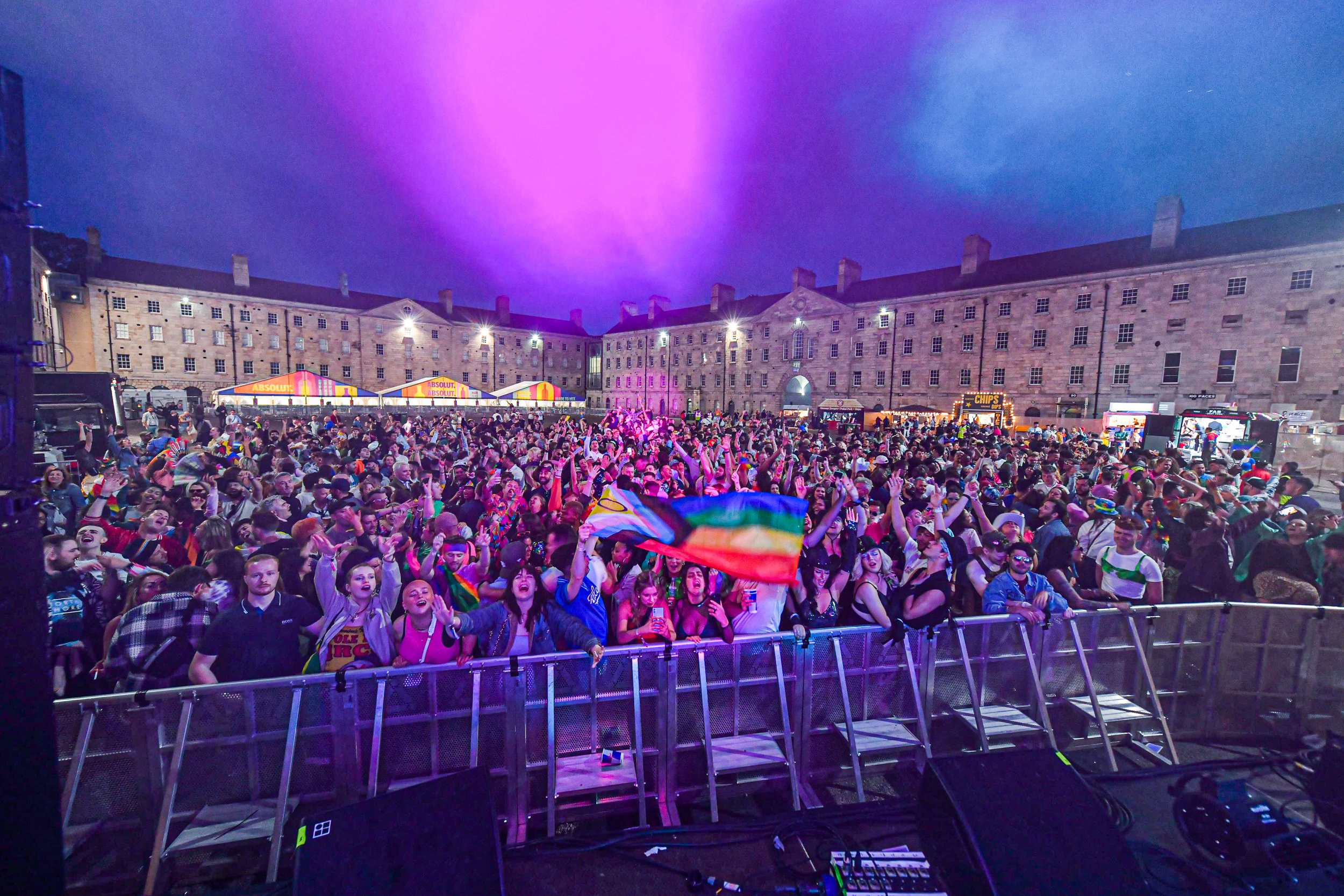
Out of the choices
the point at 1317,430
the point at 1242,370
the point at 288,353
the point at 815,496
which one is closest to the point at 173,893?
the point at 815,496

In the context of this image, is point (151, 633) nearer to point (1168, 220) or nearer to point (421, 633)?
point (421, 633)

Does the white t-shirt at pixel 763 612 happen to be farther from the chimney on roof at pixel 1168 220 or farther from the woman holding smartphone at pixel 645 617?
the chimney on roof at pixel 1168 220

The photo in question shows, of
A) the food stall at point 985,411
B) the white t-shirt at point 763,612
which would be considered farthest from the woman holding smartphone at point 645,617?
the food stall at point 985,411

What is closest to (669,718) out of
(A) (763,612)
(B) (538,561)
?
(A) (763,612)

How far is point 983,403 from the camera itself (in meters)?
33.7

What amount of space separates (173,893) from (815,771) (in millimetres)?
A: 4855

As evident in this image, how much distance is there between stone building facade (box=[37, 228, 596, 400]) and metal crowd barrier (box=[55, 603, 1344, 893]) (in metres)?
48.9

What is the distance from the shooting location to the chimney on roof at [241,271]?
54.4m

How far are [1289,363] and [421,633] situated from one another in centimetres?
4876

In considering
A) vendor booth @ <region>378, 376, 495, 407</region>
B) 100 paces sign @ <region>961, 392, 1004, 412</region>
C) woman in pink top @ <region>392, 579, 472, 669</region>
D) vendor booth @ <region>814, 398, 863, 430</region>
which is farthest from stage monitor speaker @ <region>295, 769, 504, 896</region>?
100 paces sign @ <region>961, 392, 1004, 412</region>

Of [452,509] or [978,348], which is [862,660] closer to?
[452,509]

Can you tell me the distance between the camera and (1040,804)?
9.77 ft

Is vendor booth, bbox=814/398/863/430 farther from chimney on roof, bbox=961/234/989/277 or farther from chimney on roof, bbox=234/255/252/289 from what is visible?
chimney on roof, bbox=234/255/252/289

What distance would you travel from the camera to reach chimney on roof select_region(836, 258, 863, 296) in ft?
177
